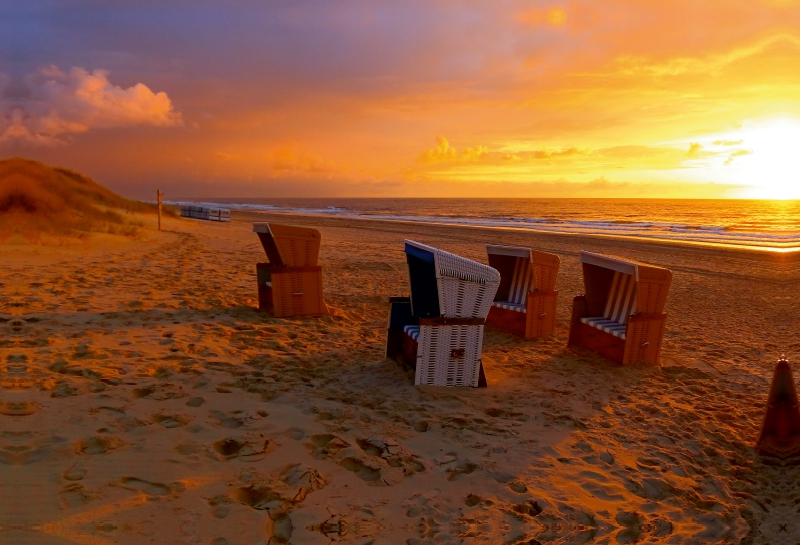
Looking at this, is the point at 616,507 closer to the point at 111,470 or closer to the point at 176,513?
the point at 176,513

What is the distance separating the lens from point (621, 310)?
23.0 ft

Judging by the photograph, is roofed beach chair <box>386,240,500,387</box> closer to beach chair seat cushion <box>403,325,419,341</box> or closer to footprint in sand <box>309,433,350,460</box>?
beach chair seat cushion <box>403,325,419,341</box>

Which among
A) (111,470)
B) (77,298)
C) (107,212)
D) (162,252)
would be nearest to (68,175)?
(107,212)

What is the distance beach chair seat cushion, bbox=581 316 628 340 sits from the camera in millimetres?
6511

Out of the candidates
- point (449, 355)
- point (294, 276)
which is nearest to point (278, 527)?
point (449, 355)

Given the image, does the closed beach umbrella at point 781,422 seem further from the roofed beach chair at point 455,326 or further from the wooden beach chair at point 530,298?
the wooden beach chair at point 530,298

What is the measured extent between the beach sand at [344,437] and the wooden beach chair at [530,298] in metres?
0.21

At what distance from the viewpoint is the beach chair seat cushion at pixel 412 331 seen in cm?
552

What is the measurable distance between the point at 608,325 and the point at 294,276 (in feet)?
13.9

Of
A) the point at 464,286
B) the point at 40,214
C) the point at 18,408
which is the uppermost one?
the point at 464,286

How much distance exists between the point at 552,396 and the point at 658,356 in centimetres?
204

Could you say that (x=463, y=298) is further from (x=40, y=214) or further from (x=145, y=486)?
(x=40, y=214)

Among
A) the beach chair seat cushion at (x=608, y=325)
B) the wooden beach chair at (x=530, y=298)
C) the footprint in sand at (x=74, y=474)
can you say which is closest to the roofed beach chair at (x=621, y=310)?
the beach chair seat cushion at (x=608, y=325)

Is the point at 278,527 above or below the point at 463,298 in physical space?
below
